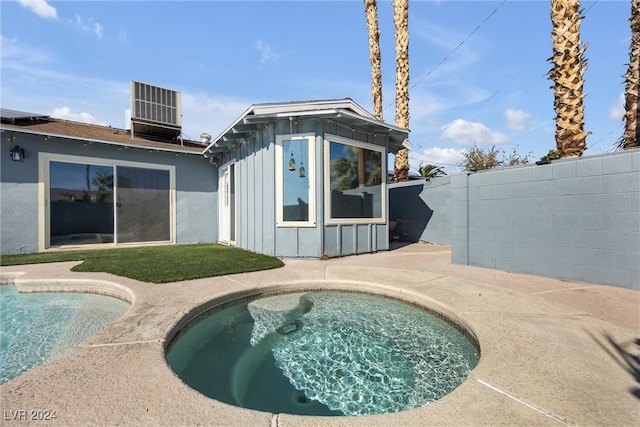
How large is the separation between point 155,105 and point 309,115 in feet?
23.4

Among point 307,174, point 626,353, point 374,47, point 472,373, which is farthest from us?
point 374,47

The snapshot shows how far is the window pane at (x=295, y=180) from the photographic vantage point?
21.2 ft

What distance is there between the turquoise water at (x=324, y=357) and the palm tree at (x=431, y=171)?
560 inches

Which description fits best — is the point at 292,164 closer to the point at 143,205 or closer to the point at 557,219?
the point at 557,219

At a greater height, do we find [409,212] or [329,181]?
[329,181]

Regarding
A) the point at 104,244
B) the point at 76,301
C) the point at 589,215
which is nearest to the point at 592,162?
the point at 589,215

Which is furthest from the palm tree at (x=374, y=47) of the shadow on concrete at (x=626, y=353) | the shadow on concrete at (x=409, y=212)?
the shadow on concrete at (x=626, y=353)

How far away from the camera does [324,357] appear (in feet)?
8.75

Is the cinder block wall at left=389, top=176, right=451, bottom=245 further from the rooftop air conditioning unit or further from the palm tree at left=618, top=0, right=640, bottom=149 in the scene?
the rooftop air conditioning unit

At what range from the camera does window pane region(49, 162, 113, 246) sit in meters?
7.84

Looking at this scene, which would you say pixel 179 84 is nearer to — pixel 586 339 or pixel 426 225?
pixel 426 225

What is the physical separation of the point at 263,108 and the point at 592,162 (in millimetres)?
5964

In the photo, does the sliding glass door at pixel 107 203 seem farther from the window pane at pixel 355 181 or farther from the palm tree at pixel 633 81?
the palm tree at pixel 633 81

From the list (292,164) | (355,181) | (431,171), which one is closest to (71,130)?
(292,164)
